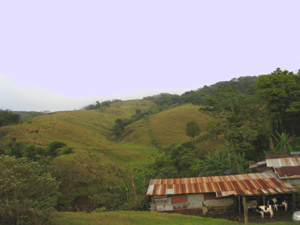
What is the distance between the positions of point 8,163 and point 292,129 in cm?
2872

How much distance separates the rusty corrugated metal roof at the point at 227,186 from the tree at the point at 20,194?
694 centimetres

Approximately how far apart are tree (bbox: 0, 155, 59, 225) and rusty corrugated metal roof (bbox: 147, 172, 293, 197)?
694 centimetres

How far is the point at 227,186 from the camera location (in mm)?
12305

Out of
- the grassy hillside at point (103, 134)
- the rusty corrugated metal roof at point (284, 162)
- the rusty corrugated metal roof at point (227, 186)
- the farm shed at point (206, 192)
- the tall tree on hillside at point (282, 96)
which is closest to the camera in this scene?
the rusty corrugated metal roof at point (227, 186)

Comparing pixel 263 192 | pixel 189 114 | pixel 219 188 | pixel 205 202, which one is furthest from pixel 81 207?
pixel 189 114

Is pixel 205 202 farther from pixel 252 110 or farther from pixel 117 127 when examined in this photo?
pixel 117 127

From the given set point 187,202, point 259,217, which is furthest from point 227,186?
point 187,202

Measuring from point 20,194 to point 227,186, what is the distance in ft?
38.1

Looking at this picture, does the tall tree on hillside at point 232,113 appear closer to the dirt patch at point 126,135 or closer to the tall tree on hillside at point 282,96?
the tall tree on hillside at point 282,96

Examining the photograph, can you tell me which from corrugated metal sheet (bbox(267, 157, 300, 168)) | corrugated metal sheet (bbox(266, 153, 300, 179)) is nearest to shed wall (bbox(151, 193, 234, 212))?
corrugated metal sheet (bbox(266, 153, 300, 179))

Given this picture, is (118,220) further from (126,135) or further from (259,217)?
(126,135)

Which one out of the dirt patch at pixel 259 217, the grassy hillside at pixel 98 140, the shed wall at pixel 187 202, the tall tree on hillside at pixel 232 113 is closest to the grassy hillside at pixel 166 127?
the grassy hillside at pixel 98 140

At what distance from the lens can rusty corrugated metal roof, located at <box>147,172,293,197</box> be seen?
38.1 ft

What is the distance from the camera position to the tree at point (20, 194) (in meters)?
6.35
